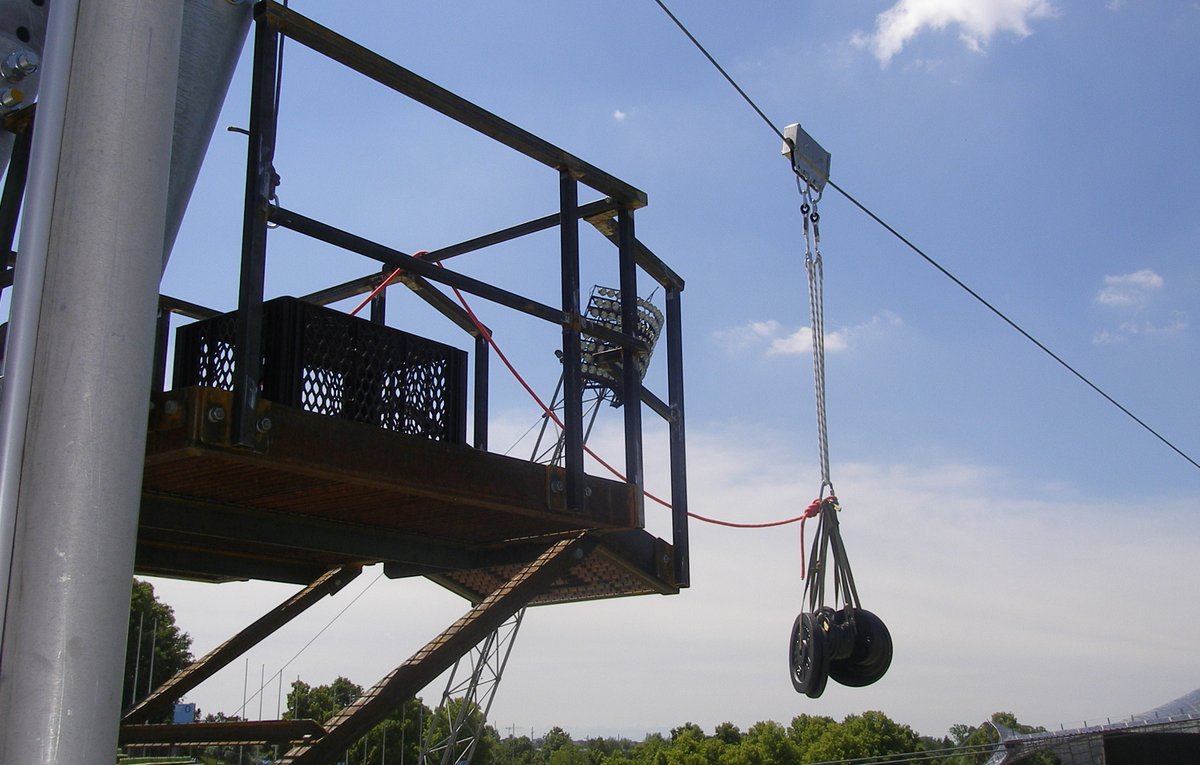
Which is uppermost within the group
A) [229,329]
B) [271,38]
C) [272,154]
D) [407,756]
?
[271,38]

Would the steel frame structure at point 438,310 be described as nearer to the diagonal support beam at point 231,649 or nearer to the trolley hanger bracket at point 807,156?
the diagonal support beam at point 231,649

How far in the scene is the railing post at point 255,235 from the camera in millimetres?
3609

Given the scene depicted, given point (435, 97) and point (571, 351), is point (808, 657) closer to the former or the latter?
point (571, 351)

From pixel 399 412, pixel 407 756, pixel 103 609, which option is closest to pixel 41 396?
pixel 103 609

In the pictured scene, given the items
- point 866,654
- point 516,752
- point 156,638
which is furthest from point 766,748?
point 866,654

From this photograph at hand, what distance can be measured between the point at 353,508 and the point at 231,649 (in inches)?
76.2

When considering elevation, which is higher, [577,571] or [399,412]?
[399,412]

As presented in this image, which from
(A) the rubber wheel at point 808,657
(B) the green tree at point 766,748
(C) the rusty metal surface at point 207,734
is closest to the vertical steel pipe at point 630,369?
(A) the rubber wheel at point 808,657

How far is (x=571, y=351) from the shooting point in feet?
16.1

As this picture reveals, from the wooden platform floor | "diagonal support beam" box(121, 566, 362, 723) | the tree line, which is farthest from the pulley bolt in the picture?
the tree line

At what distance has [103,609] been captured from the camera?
187cm

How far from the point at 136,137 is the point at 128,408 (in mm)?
509

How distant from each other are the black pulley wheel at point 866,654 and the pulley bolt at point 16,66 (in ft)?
14.5

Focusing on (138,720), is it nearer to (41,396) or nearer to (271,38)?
(271,38)
